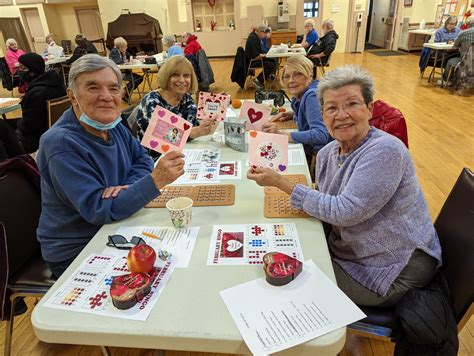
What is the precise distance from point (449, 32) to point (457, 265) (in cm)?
766

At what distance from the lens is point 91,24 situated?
11.6m

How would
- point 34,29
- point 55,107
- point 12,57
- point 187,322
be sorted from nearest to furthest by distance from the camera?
point 187,322 → point 55,107 → point 12,57 → point 34,29

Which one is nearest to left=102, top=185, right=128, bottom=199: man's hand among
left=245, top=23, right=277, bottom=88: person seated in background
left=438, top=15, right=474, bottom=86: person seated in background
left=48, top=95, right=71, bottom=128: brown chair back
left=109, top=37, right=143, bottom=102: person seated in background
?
left=48, top=95, right=71, bottom=128: brown chair back

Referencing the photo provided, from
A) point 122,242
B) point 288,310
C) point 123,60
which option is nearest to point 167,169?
point 122,242

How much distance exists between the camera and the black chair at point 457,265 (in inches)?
40.9

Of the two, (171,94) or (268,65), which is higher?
(171,94)

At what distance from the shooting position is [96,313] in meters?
0.81

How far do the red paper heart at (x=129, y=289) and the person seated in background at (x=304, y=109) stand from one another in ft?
4.19

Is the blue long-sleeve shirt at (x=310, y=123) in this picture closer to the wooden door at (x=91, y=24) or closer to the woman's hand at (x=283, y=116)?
the woman's hand at (x=283, y=116)

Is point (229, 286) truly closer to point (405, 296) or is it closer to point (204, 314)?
point (204, 314)

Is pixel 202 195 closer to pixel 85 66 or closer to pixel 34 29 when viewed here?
pixel 85 66

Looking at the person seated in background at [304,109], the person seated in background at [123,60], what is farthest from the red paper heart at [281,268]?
the person seated in background at [123,60]

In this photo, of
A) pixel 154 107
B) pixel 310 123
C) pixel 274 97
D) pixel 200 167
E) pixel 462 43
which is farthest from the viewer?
pixel 462 43

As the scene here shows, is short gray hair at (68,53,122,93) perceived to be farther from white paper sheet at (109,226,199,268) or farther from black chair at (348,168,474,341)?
black chair at (348,168,474,341)
